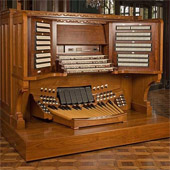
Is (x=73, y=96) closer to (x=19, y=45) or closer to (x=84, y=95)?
Result: (x=84, y=95)

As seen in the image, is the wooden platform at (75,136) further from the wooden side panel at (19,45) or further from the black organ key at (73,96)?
the wooden side panel at (19,45)

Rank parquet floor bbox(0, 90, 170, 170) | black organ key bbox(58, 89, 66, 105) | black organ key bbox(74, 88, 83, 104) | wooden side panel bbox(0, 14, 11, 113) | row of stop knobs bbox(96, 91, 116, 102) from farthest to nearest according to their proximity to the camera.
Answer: row of stop knobs bbox(96, 91, 116, 102)
black organ key bbox(74, 88, 83, 104)
black organ key bbox(58, 89, 66, 105)
wooden side panel bbox(0, 14, 11, 113)
parquet floor bbox(0, 90, 170, 170)

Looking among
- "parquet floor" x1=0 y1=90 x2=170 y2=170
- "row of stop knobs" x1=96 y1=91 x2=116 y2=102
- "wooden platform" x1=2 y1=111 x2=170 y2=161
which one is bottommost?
"parquet floor" x1=0 y1=90 x2=170 y2=170

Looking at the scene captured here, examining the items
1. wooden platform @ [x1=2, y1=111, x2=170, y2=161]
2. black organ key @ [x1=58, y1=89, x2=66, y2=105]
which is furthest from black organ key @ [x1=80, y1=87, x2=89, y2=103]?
wooden platform @ [x1=2, y1=111, x2=170, y2=161]

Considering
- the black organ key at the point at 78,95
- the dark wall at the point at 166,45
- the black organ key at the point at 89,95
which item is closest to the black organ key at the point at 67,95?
the black organ key at the point at 78,95

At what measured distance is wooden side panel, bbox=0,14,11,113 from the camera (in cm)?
447

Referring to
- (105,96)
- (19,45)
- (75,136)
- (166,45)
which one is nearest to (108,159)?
(75,136)

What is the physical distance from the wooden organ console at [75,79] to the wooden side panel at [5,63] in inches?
0.5

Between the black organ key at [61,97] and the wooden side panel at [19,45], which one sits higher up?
the wooden side panel at [19,45]

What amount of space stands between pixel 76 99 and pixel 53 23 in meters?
1.06

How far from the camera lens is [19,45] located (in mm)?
4062

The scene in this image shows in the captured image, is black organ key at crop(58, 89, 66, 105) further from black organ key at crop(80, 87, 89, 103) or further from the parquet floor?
the parquet floor

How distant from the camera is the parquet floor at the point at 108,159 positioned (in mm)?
3533

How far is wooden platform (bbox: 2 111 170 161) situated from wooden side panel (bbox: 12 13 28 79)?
69 cm
